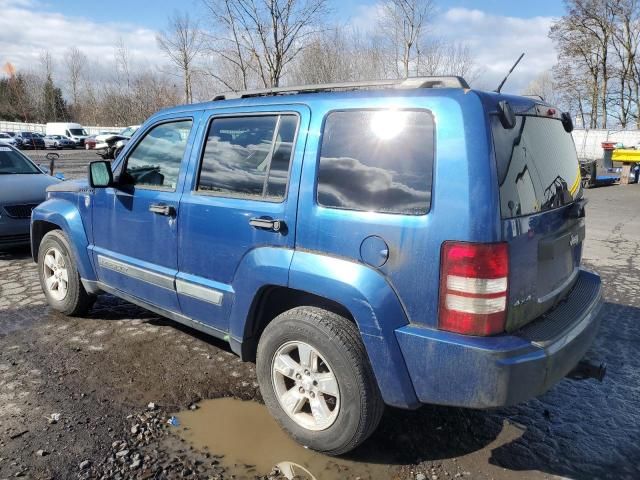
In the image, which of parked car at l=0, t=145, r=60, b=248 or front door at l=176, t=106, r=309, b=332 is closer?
front door at l=176, t=106, r=309, b=332

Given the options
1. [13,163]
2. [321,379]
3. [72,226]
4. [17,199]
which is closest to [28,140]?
[13,163]

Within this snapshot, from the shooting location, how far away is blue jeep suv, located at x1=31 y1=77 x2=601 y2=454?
7.49 ft

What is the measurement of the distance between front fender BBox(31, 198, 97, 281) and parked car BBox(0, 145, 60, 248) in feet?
8.45

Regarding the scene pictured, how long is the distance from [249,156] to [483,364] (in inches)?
72.4

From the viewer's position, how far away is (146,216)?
3.70 metres

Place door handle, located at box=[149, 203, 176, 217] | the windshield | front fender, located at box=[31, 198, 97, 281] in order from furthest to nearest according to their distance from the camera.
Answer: the windshield → front fender, located at box=[31, 198, 97, 281] → door handle, located at box=[149, 203, 176, 217]

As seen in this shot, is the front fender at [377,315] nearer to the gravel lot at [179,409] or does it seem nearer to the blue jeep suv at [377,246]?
the blue jeep suv at [377,246]

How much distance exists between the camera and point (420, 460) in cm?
277

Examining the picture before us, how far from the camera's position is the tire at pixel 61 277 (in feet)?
15.1

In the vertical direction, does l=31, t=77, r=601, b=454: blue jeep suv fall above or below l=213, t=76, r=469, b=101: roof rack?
below

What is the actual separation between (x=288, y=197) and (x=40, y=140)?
154ft

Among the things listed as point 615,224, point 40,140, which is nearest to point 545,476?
point 615,224

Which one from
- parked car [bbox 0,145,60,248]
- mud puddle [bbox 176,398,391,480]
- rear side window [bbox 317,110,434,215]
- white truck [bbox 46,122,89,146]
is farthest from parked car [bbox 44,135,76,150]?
rear side window [bbox 317,110,434,215]

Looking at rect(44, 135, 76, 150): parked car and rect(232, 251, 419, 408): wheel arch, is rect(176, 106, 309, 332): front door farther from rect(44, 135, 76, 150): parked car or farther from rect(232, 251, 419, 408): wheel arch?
rect(44, 135, 76, 150): parked car
